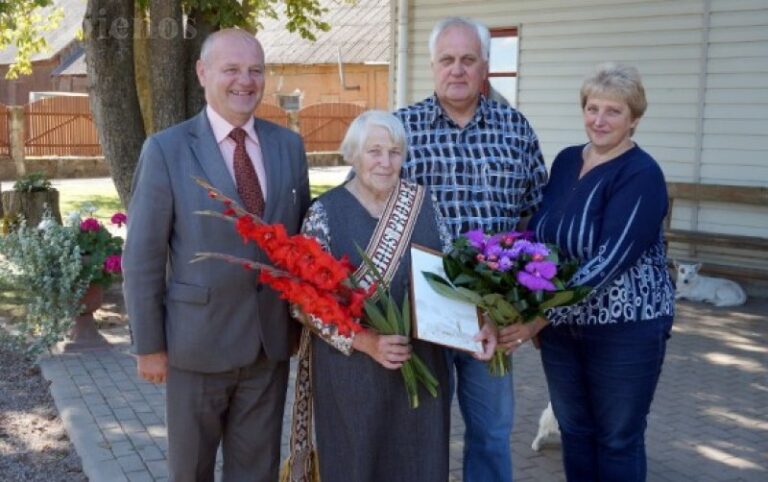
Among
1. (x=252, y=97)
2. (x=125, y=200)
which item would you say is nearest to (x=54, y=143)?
(x=125, y=200)

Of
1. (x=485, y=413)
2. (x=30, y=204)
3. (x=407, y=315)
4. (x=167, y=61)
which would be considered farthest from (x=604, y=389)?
(x=30, y=204)

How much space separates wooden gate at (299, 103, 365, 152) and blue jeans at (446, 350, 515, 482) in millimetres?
26996

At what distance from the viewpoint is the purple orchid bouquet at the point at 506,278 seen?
118 inches

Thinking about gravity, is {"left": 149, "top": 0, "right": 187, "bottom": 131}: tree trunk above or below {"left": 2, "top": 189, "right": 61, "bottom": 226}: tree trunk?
above

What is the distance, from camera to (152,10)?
7.89m

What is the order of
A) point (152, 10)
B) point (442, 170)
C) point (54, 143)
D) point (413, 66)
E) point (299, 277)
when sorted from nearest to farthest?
point (299, 277) < point (442, 170) < point (152, 10) < point (413, 66) < point (54, 143)

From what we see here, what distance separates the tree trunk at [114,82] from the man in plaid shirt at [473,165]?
5093 mm

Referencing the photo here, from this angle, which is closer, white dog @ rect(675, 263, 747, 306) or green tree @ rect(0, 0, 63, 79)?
white dog @ rect(675, 263, 747, 306)

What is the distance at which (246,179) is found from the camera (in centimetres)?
333

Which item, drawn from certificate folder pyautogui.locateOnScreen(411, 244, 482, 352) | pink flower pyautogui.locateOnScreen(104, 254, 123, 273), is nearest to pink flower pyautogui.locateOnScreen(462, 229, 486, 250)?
certificate folder pyautogui.locateOnScreen(411, 244, 482, 352)

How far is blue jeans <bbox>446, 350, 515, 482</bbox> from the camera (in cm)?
357

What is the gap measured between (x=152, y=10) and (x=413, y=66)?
590 centimetres

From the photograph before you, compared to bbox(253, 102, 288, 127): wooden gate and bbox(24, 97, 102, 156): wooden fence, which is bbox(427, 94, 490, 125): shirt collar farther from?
bbox(253, 102, 288, 127): wooden gate

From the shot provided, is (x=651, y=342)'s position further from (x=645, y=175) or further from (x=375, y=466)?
(x=375, y=466)
